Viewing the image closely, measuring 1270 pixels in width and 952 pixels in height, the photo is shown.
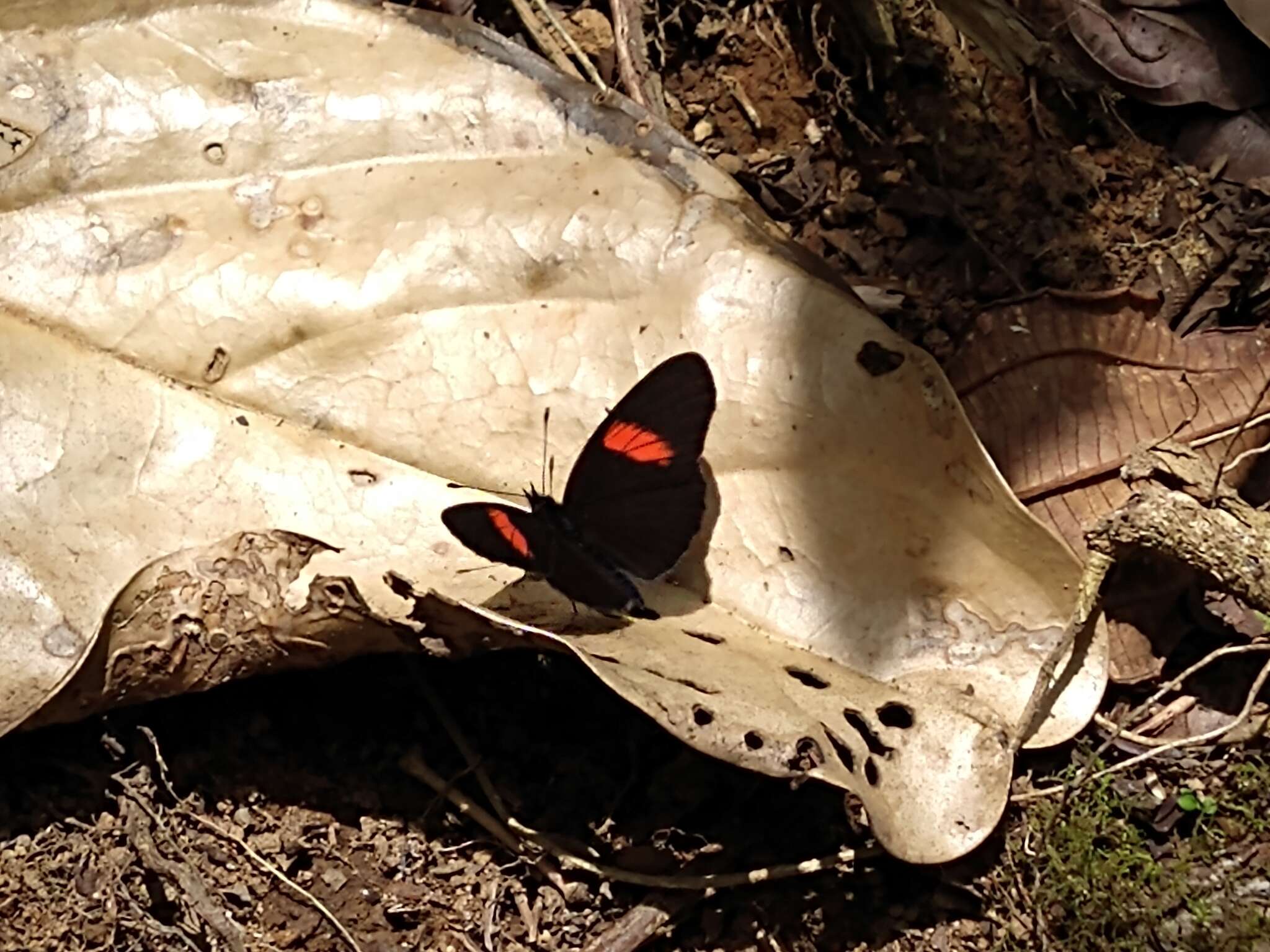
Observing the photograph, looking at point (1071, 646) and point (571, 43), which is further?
point (571, 43)

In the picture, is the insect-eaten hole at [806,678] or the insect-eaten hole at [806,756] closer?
the insect-eaten hole at [806,756]

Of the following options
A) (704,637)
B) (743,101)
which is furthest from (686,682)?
Answer: (743,101)

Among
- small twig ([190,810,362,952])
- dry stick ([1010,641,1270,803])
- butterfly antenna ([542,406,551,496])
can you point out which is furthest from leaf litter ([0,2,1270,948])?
butterfly antenna ([542,406,551,496])

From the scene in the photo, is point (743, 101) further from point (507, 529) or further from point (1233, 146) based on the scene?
point (507, 529)

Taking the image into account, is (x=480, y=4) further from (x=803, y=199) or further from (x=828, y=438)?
(x=828, y=438)

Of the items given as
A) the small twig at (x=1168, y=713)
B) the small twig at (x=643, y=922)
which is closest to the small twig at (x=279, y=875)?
the small twig at (x=643, y=922)

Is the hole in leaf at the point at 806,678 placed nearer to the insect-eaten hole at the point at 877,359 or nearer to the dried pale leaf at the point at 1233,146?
the insect-eaten hole at the point at 877,359
